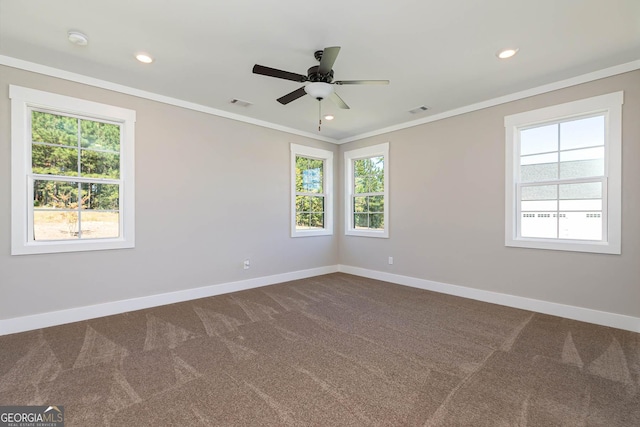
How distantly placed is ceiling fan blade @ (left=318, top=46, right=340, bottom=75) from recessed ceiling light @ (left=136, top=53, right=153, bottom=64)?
175cm

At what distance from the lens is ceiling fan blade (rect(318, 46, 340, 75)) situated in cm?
225

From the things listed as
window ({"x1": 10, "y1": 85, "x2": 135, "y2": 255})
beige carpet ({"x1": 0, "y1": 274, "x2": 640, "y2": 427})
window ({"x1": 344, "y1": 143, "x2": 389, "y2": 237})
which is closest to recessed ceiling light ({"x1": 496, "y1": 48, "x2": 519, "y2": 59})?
window ({"x1": 344, "y1": 143, "x2": 389, "y2": 237})

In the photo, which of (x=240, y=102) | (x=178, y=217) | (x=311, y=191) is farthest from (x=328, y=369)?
(x=311, y=191)

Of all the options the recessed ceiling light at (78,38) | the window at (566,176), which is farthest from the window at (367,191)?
the recessed ceiling light at (78,38)

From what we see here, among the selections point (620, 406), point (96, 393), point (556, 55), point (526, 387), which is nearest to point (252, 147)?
point (96, 393)

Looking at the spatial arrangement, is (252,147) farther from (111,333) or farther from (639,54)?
(639,54)

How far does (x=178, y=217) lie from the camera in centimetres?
400

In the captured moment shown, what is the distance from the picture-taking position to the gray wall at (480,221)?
3057 millimetres

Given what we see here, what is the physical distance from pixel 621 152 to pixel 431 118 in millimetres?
2248

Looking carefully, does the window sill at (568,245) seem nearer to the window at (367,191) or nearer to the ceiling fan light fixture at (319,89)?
the window at (367,191)

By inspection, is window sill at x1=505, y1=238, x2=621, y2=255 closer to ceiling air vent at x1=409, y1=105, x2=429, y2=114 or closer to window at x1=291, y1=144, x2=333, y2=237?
ceiling air vent at x1=409, y1=105, x2=429, y2=114

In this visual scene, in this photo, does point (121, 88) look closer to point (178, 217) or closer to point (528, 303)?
point (178, 217)

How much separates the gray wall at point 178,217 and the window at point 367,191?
1.05 m

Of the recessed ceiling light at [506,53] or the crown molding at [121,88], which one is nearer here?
the recessed ceiling light at [506,53]
